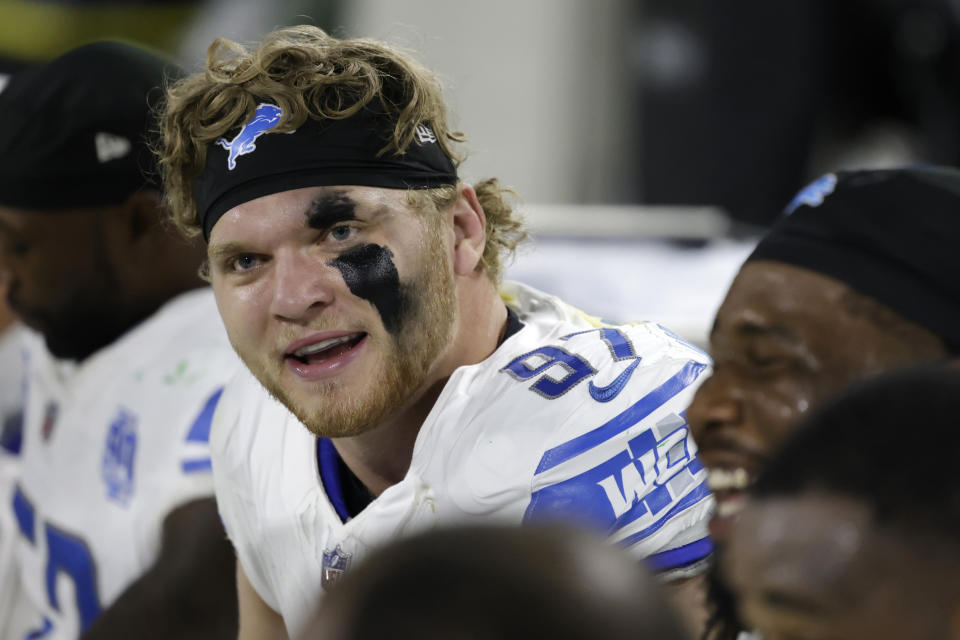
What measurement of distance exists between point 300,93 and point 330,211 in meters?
0.14

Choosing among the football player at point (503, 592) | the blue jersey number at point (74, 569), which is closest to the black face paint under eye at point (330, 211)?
the football player at point (503, 592)

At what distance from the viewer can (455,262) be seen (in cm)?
162

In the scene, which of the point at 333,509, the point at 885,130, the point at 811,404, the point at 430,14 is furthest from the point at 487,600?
the point at 885,130

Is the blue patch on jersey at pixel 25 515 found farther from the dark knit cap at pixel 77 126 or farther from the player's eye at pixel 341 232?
the player's eye at pixel 341 232

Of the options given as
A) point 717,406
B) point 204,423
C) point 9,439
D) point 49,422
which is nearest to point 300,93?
point 717,406

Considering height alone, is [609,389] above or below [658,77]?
Result: above

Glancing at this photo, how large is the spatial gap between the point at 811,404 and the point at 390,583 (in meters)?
0.55

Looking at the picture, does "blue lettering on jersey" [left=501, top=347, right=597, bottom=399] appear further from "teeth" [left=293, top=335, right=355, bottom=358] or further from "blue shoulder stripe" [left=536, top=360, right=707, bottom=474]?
"teeth" [left=293, top=335, right=355, bottom=358]

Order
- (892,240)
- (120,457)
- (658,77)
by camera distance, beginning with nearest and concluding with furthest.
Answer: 1. (892,240)
2. (120,457)
3. (658,77)

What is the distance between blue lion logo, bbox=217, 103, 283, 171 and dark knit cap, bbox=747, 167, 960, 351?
24.3 inches

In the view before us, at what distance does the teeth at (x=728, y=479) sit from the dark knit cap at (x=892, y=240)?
18 centimetres

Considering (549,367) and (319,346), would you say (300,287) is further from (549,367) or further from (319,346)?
(549,367)

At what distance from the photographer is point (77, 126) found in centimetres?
224

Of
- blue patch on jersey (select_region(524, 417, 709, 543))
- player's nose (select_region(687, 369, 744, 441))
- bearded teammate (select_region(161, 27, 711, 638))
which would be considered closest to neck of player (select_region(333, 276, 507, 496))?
bearded teammate (select_region(161, 27, 711, 638))
